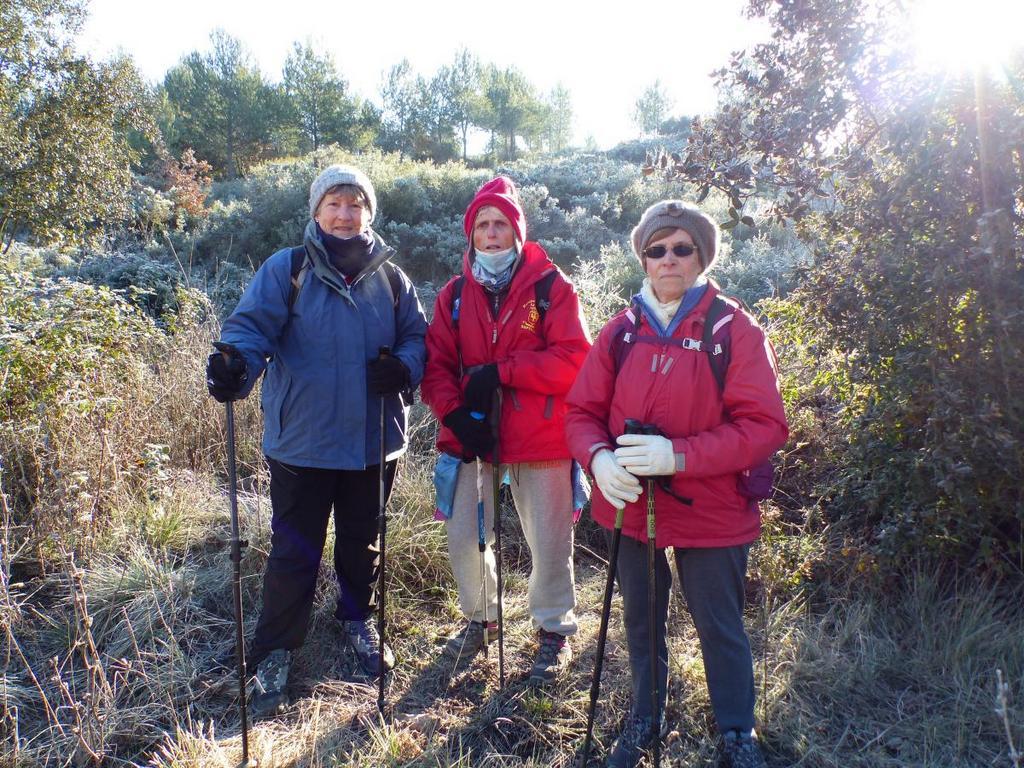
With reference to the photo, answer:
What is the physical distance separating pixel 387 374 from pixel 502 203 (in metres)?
0.89

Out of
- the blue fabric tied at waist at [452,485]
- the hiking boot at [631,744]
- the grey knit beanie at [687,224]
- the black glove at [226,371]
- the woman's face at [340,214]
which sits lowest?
the hiking boot at [631,744]

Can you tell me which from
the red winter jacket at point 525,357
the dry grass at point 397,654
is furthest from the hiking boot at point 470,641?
the red winter jacket at point 525,357

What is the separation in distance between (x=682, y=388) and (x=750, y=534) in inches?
22.2

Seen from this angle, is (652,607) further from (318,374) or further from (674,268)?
(318,374)

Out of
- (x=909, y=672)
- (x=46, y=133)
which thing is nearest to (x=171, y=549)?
(x=909, y=672)

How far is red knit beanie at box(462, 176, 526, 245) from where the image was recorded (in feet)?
10.4

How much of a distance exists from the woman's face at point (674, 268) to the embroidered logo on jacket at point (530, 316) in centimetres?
68

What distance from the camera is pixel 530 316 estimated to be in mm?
3211

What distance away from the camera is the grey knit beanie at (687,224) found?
260 cm

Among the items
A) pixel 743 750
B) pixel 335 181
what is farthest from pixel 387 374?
pixel 743 750

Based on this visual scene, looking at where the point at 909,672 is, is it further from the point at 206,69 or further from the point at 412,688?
the point at 206,69

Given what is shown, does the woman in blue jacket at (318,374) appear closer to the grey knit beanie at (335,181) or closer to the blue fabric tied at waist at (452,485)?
the grey knit beanie at (335,181)

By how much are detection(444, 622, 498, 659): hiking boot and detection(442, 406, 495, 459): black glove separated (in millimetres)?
974

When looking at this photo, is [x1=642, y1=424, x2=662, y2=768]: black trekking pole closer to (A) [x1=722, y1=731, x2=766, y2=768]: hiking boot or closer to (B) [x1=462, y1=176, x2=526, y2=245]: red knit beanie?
(A) [x1=722, y1=731, x2=766, y2=768]: hiking boot
